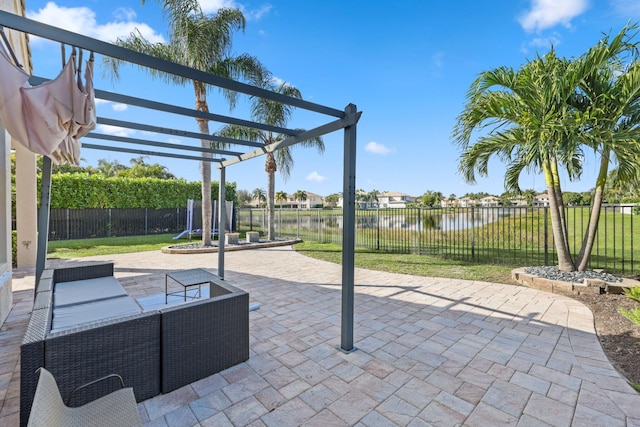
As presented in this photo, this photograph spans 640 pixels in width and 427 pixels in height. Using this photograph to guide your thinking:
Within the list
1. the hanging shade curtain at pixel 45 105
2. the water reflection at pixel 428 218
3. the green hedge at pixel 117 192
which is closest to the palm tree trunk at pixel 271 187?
the water reflection at pixel 428 218

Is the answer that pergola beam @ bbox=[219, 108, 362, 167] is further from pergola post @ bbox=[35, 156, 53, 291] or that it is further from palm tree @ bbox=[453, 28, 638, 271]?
palm tree @ bbox=[453, 28, 638, 271]

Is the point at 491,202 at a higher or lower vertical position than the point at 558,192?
higher

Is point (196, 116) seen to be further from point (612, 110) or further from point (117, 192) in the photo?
point (117, 192)

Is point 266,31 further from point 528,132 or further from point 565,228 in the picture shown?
point 565,228

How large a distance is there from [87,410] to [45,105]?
1835 millimetres

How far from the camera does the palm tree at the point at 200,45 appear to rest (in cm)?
866

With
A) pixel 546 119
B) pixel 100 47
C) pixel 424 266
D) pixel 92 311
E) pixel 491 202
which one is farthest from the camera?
pixel 491 202

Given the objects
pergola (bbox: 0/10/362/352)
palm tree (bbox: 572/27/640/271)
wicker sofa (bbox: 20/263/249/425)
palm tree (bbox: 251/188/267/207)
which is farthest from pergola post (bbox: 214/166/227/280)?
palm tree (bbox: 251/188/267/207)

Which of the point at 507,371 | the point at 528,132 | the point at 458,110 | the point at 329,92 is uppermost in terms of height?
the point at 329,92

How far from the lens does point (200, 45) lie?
8.71 m

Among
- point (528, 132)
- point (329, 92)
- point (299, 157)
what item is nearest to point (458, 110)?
point (528, 132)

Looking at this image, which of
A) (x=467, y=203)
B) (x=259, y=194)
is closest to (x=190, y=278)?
(x=467, y=203)

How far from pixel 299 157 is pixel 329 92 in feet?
12.6

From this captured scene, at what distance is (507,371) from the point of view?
2.61 metres
